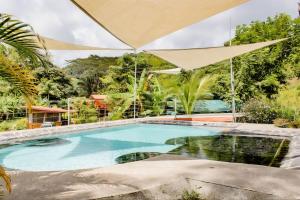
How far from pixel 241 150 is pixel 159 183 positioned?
3797mm

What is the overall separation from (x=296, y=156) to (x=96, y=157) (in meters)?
4.00

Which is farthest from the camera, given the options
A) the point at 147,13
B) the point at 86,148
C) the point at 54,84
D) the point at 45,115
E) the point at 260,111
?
the point at 54,84

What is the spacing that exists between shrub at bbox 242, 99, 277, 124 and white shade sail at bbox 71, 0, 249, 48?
6578mm

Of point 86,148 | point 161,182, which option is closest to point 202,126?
point 86,148

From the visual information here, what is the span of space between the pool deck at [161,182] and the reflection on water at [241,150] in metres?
1.05

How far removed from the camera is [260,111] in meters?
11.3

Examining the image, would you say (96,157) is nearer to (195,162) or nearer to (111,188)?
(195,162)

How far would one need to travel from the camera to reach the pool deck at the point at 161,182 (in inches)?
119

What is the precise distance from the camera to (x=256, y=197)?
2.97 meters

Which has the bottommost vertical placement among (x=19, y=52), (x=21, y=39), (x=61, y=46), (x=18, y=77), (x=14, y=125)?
(x=14, y=125)

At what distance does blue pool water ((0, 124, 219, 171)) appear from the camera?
6.18 m

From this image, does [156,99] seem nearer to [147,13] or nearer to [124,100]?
[124,100]

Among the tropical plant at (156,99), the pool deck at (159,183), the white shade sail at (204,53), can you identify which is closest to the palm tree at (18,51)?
the pool deck at (159,183)

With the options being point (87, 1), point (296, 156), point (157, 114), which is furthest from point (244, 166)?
point (157, 114)
